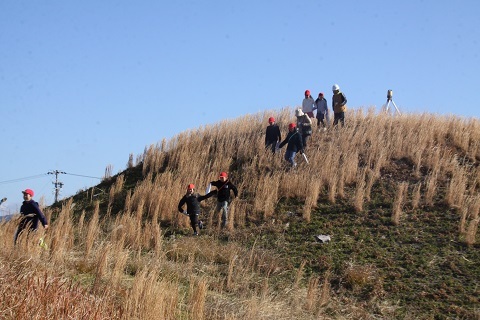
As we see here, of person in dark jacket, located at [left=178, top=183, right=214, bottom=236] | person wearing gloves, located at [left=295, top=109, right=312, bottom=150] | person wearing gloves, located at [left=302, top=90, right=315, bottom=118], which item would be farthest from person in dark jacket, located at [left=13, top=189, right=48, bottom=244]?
person wearing gloves, located at [left=302, top=90, right=315, bottom=118]

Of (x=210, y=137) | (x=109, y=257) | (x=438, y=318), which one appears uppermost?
(x=210, y=137)

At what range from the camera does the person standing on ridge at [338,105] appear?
19447mm

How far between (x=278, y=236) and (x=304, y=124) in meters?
5.49

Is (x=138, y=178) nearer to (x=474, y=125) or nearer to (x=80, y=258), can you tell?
(x=80, y=258)

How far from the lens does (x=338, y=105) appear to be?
19.7m

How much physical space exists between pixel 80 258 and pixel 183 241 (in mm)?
3640

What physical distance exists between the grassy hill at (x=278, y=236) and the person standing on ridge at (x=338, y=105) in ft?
1.94

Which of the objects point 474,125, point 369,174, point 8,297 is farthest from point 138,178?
point 8,297

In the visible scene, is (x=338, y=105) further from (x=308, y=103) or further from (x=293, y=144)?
(x=293, y=144)

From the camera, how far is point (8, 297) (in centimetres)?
640

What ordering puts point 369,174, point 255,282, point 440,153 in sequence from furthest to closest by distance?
point 440,153
point 369,174
point 255,282

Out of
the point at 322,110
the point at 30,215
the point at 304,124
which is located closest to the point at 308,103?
the point at 322,110

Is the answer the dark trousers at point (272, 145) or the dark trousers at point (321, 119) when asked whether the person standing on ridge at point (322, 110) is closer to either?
the dark trousers at point (321, 119)

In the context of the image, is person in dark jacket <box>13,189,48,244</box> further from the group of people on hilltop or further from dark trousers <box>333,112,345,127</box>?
dark trousers <box>333,112,345,127</box>
